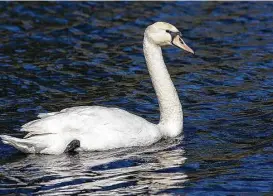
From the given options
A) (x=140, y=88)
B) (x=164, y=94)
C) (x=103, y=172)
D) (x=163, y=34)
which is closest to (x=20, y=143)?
(x=103, y=172)

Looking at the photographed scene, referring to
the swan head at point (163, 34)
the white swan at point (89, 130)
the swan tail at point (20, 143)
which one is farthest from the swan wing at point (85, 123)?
the swan head at point (163, 34)

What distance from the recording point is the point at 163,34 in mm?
12516

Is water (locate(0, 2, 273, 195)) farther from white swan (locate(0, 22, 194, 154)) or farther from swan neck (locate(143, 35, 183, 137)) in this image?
swan neck (locate(143, 35, 183, 137))

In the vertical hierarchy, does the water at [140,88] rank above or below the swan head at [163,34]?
below

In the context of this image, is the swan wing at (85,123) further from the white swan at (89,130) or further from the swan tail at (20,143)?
the swan tail at (20,143)

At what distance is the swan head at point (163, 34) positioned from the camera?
12484 millimetres

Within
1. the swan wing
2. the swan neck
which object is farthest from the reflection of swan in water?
the swan neck

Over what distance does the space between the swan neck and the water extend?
0.90 feet

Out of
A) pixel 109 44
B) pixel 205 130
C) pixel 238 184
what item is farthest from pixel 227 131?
pixel 109 44

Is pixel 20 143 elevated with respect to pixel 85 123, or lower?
lower

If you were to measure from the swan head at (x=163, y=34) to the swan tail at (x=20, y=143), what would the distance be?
2302mm

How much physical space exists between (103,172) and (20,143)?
128 centimetres

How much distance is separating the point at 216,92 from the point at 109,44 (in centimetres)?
411

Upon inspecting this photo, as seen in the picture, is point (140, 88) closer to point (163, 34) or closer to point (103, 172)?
point (163, 34)
